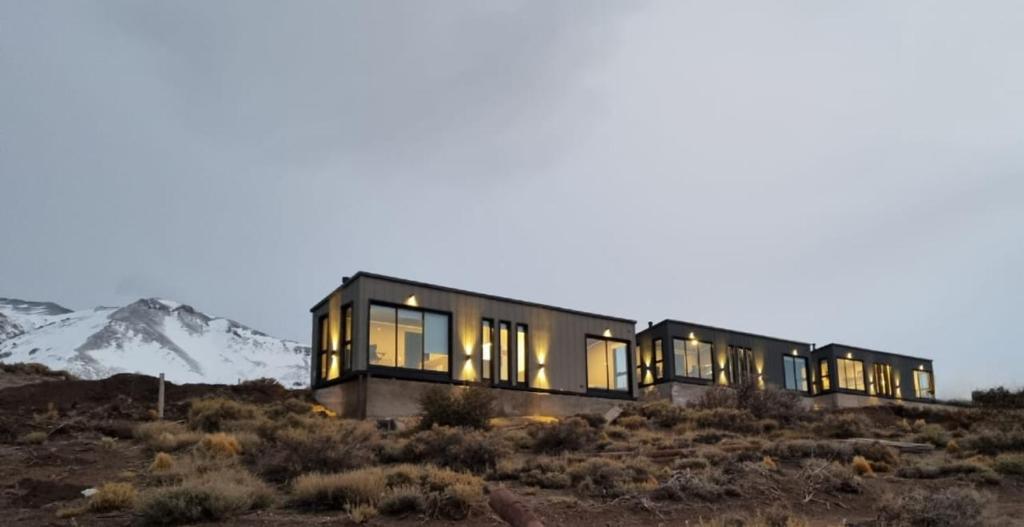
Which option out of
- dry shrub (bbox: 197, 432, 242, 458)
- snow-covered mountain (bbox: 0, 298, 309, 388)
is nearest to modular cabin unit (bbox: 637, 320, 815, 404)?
dry shrub (bbox: 197, 432, 242, 458)

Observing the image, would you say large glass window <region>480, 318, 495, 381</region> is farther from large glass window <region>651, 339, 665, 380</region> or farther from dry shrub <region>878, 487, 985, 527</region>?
dry shrub <region>878, 487, 985, 527</region>

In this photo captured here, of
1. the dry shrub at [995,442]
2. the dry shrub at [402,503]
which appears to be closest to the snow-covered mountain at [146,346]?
the dry shrub at [995,442]

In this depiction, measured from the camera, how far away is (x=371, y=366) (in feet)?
75.9

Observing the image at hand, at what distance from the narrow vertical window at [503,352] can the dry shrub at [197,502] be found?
1698cm

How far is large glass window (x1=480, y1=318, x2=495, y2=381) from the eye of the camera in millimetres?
26109

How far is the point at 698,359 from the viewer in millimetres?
38906

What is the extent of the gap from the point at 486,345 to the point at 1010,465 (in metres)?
15.7

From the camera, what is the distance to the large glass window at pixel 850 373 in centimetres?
4475

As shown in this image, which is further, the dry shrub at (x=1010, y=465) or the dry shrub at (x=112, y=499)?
the dry shrub at (x=1010, y=465)

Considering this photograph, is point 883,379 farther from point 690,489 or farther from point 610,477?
point 690,489

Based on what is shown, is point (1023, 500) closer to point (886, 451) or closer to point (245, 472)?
point (886, 451)

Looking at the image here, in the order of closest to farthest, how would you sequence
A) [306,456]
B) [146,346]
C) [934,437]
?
[306,456]
[934,437]
[146,346]

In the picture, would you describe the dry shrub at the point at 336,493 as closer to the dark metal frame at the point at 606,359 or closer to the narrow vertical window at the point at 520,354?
the narrow vertical window at the point at 520,354

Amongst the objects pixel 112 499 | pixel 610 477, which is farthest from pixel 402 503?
pixel 610 477
